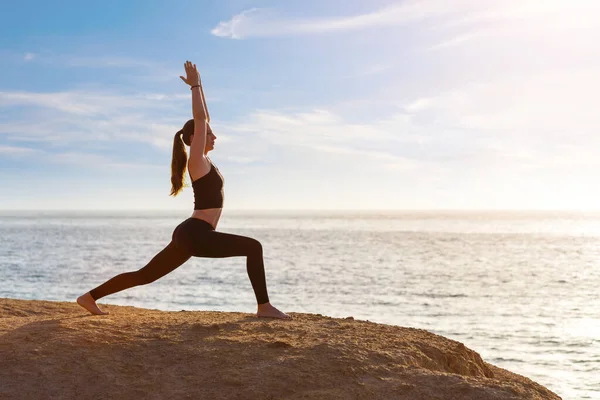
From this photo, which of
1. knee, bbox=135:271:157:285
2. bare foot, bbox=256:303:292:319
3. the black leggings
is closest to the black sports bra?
the black leggings

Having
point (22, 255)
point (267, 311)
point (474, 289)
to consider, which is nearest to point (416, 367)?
point (267, 311)

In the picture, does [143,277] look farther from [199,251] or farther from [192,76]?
[192,76]

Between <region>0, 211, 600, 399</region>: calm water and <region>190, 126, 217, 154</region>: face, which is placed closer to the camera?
<region>190, 126, 217, 154</region>: face

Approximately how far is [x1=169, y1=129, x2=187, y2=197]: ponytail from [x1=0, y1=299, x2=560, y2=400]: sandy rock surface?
147cm

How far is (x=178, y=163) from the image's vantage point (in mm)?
7504

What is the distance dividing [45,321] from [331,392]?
347 centimetres

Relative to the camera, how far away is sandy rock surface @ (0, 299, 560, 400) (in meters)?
5.42

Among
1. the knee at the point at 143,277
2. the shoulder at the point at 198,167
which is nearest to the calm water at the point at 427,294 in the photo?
the knee at the point at 143,277

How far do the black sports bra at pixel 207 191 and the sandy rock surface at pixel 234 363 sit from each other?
4.10 ft

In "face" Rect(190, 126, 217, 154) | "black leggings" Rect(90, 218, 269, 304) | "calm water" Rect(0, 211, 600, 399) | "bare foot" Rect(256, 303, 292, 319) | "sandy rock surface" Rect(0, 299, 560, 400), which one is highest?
"face" Rect(190, 126, 217, 154)

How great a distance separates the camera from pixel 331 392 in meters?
5.35

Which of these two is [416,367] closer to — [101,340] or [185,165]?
[101,340]

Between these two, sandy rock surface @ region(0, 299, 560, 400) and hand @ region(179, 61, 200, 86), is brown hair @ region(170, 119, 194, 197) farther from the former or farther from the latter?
sandy rock surface @ region(0, 299, 560, 400)

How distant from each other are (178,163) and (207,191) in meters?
0.52
